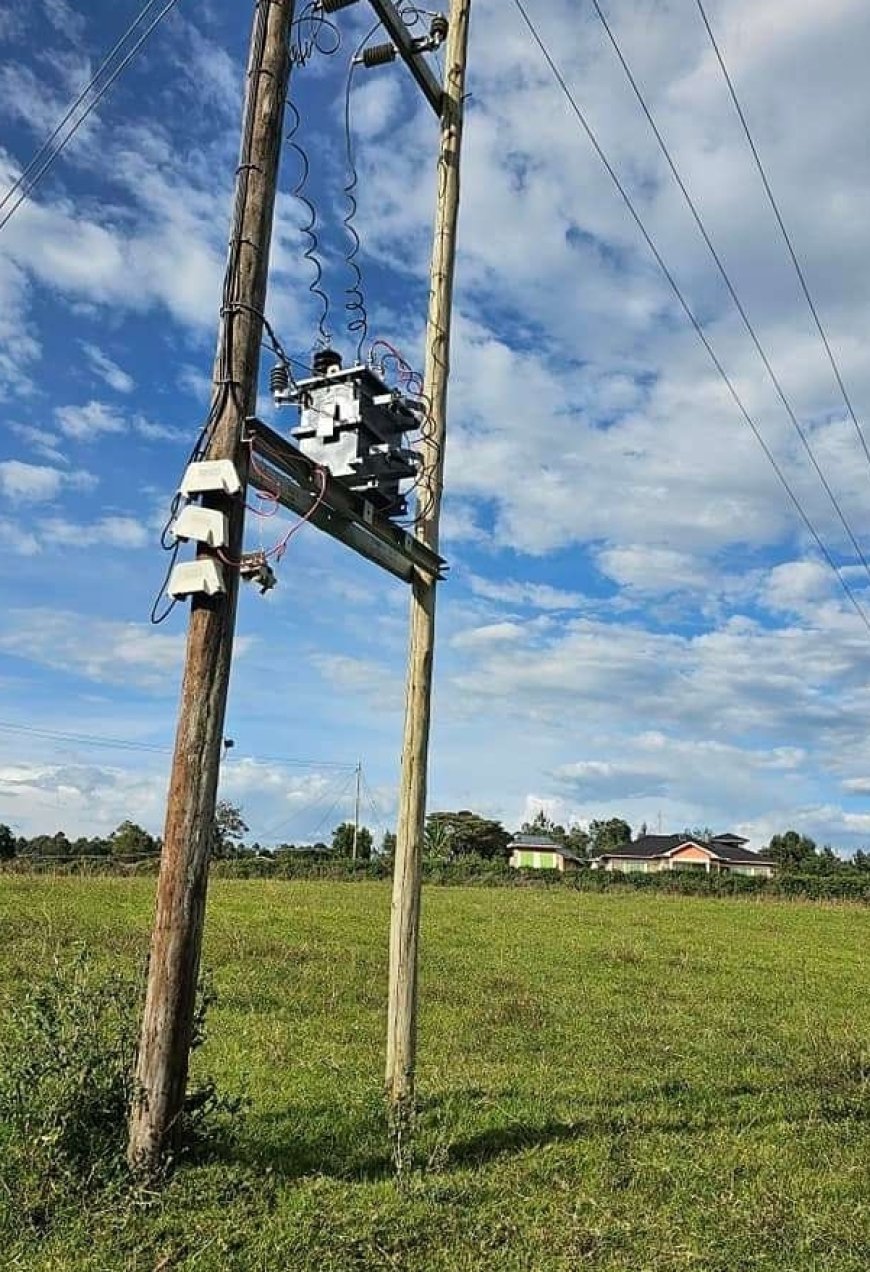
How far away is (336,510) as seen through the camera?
5.47 metres

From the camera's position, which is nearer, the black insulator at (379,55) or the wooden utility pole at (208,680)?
the wooden utility pole at (208,680)

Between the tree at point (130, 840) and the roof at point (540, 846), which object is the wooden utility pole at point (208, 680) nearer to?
the tree at point (130, 840)

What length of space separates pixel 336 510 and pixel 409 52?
3399 mm

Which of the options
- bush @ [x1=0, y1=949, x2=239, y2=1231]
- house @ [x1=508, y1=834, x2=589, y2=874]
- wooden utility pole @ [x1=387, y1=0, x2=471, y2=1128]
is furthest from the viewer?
house @ [x1=508, y1=834, x2=589, y2=874]

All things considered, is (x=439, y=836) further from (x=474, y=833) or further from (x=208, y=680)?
(x=208, y=680)

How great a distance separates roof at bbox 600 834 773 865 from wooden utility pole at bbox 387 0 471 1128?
64.0m

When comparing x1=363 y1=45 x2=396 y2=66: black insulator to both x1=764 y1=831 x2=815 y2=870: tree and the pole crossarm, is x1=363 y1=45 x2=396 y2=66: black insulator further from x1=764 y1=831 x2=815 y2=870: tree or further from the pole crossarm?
x1=764 y1=831 x2=815 y2=870: tree

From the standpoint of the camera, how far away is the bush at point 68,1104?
13.6ft

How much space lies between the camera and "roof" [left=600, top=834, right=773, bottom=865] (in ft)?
221

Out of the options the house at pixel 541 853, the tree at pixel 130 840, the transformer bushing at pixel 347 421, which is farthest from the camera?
the house at pixel 541 853

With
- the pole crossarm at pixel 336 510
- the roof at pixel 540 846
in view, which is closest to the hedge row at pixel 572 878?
the pole crossarm at pixel 336 510

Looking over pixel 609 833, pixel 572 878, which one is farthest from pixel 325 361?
pixel 609 833

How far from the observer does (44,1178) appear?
4.16 metres

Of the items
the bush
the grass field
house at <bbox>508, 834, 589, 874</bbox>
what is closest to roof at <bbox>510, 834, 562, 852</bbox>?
house at <bbox>508, 834, 589, 874</bbox>
